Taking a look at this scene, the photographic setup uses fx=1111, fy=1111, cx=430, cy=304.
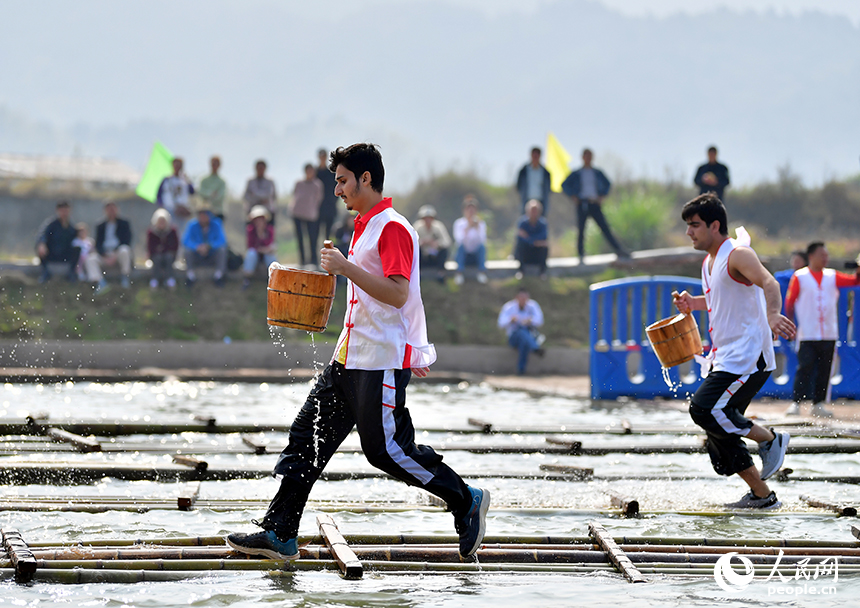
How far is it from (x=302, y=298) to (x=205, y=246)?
15.7 metres

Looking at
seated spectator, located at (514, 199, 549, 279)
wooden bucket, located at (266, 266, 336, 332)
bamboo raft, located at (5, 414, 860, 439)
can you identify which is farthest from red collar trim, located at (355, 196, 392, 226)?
seated spectator, located at (514, 199, 549, 279)

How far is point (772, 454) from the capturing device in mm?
7246

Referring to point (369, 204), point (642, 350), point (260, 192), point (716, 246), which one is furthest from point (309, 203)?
point (369, 204)

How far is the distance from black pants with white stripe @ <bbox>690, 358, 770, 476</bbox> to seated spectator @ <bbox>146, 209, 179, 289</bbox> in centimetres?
1461

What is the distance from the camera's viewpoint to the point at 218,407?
1347 centimetres

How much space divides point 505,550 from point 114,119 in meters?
196

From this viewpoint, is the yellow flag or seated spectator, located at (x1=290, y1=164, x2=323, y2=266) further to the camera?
the yellow flag

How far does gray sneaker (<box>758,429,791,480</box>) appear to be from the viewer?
7234mm

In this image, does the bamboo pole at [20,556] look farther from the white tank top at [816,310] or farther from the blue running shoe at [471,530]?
the white tank top at [816,310]

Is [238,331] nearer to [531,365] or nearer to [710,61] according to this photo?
[531,365]

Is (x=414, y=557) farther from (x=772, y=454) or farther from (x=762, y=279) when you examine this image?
(x=772, y=454)

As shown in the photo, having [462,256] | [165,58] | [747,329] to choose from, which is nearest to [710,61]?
[165,58]

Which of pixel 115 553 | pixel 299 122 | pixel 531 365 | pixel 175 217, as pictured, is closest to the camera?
pixel 115 553

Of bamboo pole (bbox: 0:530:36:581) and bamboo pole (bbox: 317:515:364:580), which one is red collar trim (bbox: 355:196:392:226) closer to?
bamboo pole (bbox: 317:515:364:580)
